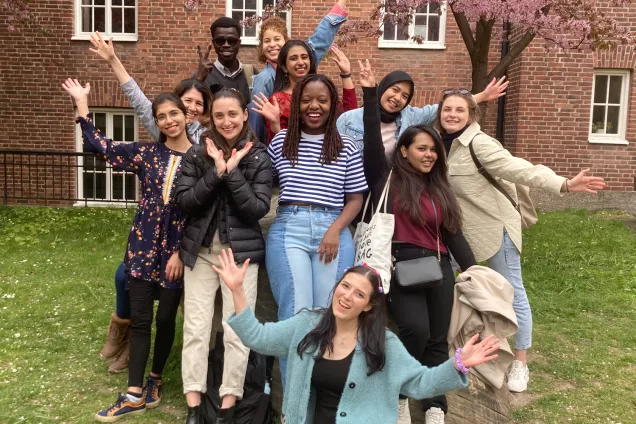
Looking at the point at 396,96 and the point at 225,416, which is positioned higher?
the point at 396,96

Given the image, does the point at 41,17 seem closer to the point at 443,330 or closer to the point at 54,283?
the point at 54,283

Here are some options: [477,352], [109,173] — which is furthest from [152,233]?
[109,173]

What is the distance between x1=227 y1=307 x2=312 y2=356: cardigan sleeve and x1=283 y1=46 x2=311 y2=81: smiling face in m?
1.73

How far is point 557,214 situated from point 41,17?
10.9m

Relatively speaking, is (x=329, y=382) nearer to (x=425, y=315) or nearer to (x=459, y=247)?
(x=425, y=315)

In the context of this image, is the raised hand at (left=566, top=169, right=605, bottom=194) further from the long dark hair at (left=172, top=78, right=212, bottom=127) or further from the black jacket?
the long dark hair at (left=172, top=78, right=212, bottom=127)

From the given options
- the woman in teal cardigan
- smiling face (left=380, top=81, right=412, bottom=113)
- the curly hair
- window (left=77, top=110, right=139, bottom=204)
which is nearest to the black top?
the woman in teal cardigan

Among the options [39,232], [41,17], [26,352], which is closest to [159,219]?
[26,352]

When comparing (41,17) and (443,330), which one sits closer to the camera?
(443,330)

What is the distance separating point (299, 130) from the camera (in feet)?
11.5

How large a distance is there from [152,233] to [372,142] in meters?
1.47

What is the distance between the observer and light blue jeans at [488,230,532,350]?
418cm

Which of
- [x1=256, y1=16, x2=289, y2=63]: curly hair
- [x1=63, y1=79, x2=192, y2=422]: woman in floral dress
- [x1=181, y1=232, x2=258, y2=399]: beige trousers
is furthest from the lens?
[x1=256, y1=16, x2=289, y2=63]: curly hair

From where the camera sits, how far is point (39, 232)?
9.63 meters
